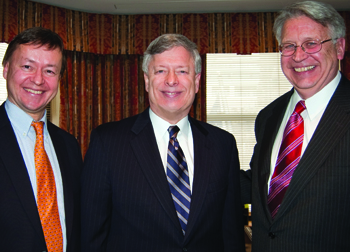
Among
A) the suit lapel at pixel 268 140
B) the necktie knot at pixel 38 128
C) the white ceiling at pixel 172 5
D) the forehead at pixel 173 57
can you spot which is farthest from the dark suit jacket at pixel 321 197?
the white ceiling at pixel 172 5

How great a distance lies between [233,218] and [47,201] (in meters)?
0.94

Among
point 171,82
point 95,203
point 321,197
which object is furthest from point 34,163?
point 321,197

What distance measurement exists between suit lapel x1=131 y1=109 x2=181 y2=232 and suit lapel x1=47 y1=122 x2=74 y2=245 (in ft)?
1.25

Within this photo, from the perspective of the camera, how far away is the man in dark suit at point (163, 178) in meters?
1.57

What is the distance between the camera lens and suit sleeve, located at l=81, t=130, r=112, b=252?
160cm

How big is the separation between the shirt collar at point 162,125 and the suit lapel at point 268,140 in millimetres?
422

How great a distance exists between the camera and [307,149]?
1519 millimetres

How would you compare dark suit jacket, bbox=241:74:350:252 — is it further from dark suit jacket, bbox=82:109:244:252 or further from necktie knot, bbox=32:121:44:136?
necktie knot, bbox=32:121:44:136

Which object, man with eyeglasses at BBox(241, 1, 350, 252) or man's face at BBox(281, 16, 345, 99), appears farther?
man's face at BBox(281, 16, 345, 99)

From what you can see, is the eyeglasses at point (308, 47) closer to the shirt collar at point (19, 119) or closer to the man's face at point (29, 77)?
the man's face at point (29, 77)

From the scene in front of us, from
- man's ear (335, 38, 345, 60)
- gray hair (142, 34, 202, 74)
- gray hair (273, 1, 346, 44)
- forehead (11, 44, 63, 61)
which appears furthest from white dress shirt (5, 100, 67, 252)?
man's ear (335, 38, 345, 60)

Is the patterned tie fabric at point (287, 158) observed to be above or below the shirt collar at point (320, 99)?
below

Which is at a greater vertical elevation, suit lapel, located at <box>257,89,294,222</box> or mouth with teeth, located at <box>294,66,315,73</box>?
mouth with teeth, located at <box>294,66,315,73</box>

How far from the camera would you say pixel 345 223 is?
1429 mm
